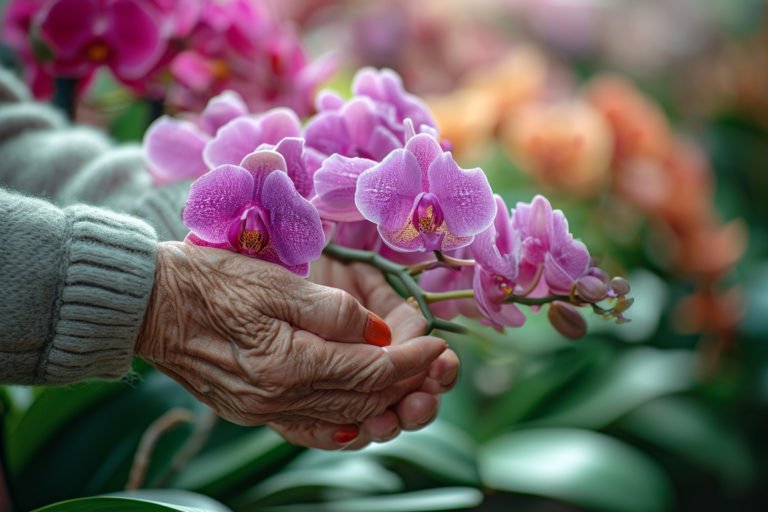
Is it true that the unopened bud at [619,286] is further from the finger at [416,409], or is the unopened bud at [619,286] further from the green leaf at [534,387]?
the green leaf at [534,387]

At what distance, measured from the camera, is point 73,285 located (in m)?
0.46

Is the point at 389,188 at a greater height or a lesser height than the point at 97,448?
greater

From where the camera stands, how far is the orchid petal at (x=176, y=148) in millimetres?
568

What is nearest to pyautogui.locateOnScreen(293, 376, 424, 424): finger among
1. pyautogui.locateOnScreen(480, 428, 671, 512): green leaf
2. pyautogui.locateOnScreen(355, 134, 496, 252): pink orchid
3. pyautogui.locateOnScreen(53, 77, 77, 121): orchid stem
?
pyautogui.locateOnScreen(355, 134, 496, 252): pink orchid

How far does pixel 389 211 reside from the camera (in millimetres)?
456

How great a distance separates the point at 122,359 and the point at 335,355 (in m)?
0.13

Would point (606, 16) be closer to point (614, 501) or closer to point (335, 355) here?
point (614, 501)

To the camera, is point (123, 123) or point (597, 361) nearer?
point (123, 123)

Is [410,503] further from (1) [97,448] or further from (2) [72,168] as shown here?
(2) [72,168]

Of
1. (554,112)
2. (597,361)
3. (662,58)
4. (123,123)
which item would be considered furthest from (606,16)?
(123,123)

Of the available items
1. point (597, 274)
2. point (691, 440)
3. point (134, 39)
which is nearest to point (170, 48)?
point (134, 39)

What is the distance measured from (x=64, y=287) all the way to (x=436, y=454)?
408 millimetres

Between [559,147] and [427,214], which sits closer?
[427,214]

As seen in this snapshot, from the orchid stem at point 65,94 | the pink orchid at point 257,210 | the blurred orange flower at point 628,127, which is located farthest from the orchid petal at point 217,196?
the blurred orange flower at point 628,127
